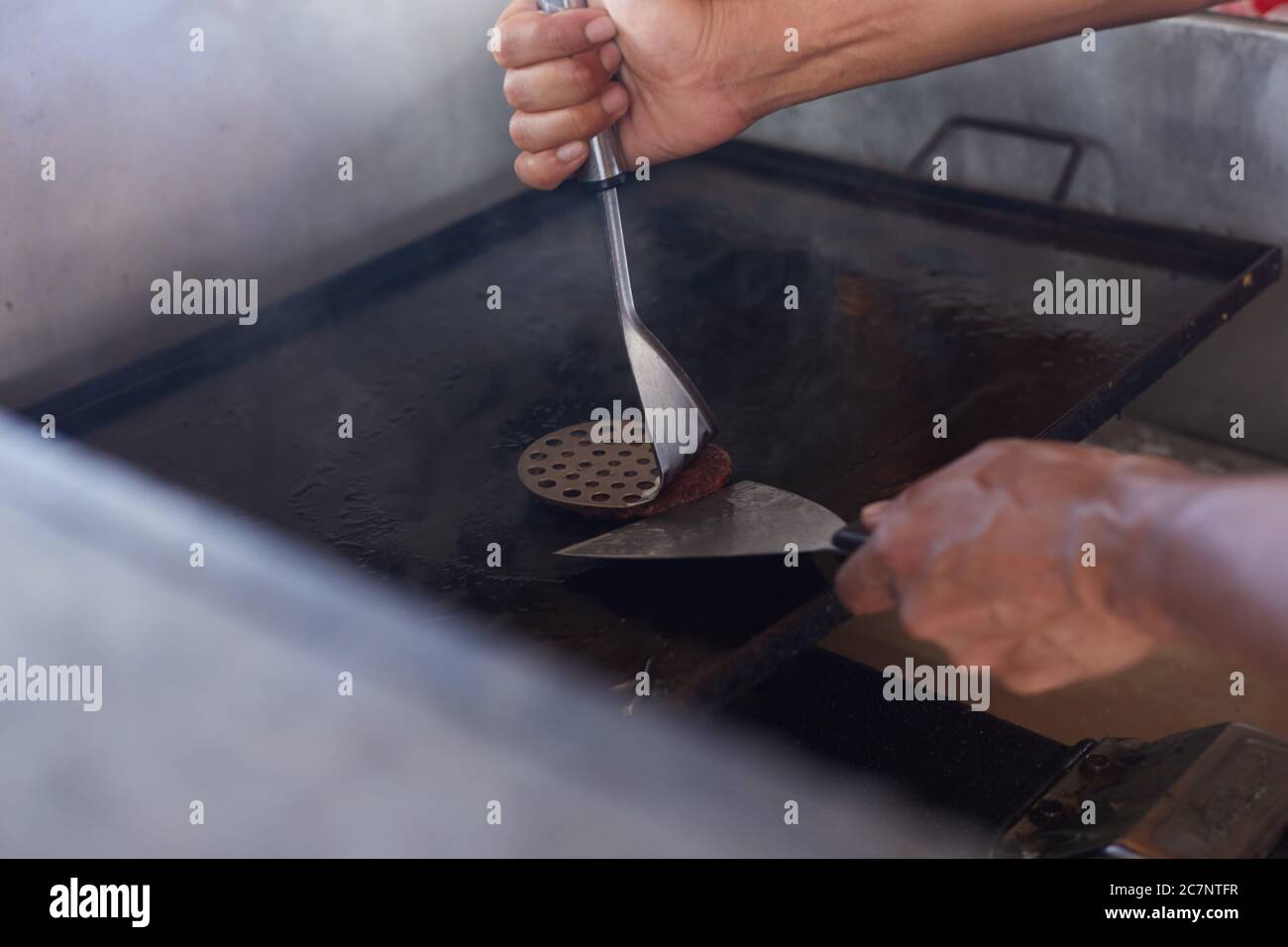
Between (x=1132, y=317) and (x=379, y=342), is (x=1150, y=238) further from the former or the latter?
(x=379, y=342)

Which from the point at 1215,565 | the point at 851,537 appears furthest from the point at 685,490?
the point at 1215,565

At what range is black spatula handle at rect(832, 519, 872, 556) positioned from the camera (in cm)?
89

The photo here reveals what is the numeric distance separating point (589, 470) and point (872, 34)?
2.10 feet

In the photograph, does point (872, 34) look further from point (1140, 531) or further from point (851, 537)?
point (1140, 531)

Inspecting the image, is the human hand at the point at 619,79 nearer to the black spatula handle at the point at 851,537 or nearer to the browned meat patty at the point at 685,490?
the browned meat patty at the point at 685,490

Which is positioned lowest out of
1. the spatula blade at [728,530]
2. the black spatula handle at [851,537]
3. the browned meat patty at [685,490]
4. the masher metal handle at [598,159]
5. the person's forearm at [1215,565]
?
the person's forearm at [1215,565]

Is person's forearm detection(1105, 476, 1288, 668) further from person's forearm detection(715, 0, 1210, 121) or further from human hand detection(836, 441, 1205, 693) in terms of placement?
person's forearm detection(715, 0, 1210, 121)

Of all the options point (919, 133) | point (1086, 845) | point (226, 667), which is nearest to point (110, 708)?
point (226, 667)

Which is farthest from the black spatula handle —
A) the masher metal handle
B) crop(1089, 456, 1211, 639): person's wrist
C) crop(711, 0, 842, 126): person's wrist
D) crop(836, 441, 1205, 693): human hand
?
crop(711, 0, 842, 126): person's wrist

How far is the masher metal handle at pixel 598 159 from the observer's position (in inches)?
47.4

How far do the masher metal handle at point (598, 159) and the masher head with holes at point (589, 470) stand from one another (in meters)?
0.25

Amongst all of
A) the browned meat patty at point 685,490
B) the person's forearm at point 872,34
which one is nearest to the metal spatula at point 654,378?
the browned meat patty at point 685,490

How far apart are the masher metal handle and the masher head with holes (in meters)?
0.25

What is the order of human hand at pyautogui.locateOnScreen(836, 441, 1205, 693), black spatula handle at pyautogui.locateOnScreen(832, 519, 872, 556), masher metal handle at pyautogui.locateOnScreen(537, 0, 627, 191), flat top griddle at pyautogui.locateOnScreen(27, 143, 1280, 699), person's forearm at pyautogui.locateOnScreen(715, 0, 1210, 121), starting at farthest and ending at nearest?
person's forearm at pyautogui.locateOnScreen(715, 0, 1210, 121) → masher metal handle at pyautogui.locateOnScreen(537, 0, 627, 191) → flat top griddle at pyautogui.locateOnScreen(27, 143, 1280, 699) → black spatula handle at pyautogui.locateOnScreen(832, 519, 872, 556) → human hand at pyautogui.locateOnScreen(836, 441, 1205, 693)
